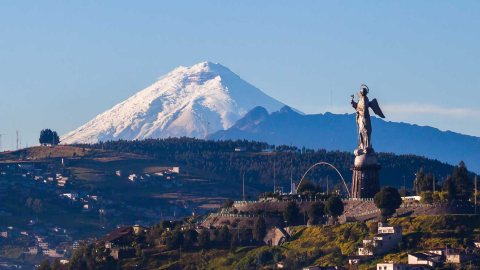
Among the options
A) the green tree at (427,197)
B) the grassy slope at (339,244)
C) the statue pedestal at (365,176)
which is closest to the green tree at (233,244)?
the grassy slope at (339,244)

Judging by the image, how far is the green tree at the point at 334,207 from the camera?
166m

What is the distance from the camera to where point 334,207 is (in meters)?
166

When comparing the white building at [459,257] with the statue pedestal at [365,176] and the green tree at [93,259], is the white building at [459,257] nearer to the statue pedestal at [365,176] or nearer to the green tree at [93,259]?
the statue pedestal at [365,176]

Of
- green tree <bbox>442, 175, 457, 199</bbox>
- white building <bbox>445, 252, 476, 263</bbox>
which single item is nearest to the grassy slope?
white building <bbox>445, 252, 476, 263</bbox>

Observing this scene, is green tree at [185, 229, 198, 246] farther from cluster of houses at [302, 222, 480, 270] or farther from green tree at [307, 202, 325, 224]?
cluster of houses at [302, 222, 480, 270]

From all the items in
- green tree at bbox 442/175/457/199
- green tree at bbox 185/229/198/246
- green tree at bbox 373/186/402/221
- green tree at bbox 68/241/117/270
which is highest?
green tree at bbox 442/175/457/199

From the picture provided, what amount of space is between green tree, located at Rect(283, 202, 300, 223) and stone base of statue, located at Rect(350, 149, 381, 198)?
28.8 ft

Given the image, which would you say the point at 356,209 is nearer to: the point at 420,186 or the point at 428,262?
the point at 420,186

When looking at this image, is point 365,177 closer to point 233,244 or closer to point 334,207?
point 334,207

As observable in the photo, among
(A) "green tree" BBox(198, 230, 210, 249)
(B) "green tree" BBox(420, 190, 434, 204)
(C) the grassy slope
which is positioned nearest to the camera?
(C) the grassy slope

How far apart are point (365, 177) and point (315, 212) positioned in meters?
10.2

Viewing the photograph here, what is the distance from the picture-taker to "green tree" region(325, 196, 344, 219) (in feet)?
544

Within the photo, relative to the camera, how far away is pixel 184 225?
599ft

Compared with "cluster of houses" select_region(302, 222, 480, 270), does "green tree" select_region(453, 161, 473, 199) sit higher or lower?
higher
